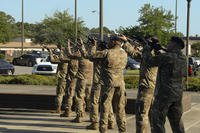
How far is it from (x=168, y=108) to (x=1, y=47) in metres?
108

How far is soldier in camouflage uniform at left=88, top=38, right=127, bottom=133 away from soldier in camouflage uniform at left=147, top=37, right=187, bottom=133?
1.50 meters

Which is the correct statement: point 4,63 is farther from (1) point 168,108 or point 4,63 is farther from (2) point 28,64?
(1) point 168,108

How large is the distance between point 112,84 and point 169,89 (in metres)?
1.70

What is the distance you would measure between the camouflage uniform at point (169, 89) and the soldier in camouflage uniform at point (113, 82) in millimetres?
1500

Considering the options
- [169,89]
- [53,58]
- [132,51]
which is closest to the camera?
[169,89]

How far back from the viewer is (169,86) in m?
8.80

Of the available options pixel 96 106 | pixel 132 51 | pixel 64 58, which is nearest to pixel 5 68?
pixel 64 58

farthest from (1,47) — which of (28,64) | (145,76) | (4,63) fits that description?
(145,76)

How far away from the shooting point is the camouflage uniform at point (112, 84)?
10250mm

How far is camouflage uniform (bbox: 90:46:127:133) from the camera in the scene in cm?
1025

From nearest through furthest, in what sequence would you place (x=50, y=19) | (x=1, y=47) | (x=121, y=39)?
(x=121, y=39)
(x=50, y=19)
(x=1, y=47)

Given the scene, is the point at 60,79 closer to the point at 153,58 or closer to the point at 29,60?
the point at 153,58

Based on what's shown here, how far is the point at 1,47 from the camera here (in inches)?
4513

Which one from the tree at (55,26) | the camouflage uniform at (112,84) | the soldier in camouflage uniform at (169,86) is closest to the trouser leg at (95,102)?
the camouflage uniform at (112,84)
